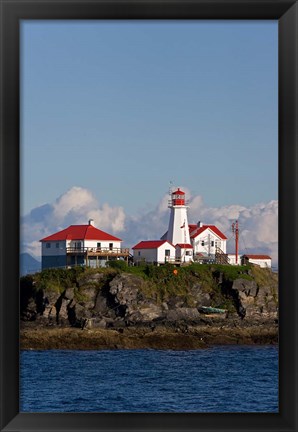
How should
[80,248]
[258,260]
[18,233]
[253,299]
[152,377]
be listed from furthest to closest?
1. [258,260]
2. [80,248]
3. [253,299]
4. [152,377]
5. [18,233]

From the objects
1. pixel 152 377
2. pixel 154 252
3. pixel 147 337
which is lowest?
pixel 152 377

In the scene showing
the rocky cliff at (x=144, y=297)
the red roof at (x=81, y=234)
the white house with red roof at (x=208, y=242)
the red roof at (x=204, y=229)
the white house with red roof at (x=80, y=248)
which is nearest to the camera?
the rocky cliff at (x=144, y=297)

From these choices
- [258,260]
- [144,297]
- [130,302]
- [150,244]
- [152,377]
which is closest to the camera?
[152,377]

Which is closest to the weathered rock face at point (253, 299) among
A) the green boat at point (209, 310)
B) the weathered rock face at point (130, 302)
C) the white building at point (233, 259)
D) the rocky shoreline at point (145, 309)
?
the rocky shoreline at point (145, 309)

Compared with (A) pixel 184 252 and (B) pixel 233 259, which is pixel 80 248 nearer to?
(A) pixel 184 252

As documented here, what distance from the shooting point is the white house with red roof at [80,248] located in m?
18.5

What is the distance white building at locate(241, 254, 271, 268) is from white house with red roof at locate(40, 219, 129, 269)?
3.03 meters

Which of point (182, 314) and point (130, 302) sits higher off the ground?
point (130, 302)

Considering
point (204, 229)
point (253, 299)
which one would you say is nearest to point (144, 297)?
point (253, 299)

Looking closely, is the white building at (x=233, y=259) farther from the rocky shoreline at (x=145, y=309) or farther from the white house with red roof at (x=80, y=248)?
the white house with red roof at (x=80, y=248)

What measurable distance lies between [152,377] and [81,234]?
16.2ft

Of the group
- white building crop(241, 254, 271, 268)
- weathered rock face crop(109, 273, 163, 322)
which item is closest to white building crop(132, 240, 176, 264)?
white building crop(241, 254, 271, 268)

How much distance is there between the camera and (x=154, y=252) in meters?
18.8

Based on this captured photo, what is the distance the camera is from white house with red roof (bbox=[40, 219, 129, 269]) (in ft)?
60.8
